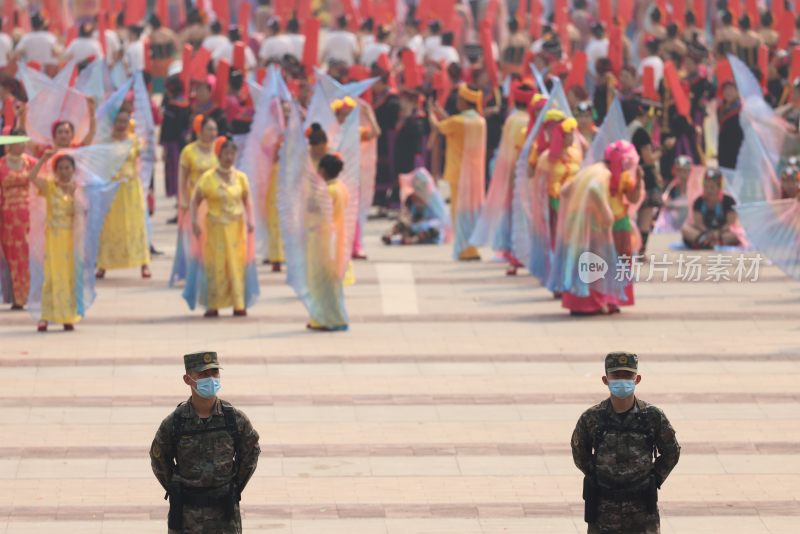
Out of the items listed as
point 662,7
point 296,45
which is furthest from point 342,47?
point 662,7

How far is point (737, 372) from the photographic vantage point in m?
14.6

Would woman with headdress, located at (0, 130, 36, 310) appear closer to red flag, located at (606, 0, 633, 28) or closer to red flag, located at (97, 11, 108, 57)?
red flag, located at (97, 11, 108, 57)

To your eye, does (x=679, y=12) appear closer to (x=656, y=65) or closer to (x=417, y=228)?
(x=656, y=65)

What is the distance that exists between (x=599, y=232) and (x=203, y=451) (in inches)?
316

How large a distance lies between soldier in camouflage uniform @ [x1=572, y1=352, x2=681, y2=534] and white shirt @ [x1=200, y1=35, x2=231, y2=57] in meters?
20.3

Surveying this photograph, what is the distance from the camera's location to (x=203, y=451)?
8.87 m

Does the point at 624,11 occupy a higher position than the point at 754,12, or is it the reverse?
the point at 754,12

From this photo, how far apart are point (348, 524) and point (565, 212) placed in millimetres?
6189

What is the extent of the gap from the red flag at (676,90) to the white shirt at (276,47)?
19.7 feet

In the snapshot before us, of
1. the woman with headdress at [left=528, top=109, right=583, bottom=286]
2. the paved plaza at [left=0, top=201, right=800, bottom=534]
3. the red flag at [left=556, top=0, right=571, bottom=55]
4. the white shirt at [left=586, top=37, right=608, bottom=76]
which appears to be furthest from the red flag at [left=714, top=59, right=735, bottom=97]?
the woman with headdress at [left=528, top=109, right=583, bottom=286]

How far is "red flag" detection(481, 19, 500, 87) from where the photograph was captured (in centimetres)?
2420

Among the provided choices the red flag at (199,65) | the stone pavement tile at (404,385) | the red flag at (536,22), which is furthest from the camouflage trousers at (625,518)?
the red flag at (536,22)

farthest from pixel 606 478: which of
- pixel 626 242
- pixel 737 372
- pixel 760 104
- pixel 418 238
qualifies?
pixel 418 238

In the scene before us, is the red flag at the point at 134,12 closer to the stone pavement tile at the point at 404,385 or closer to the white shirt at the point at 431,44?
the white shirt at the point at 431,44
